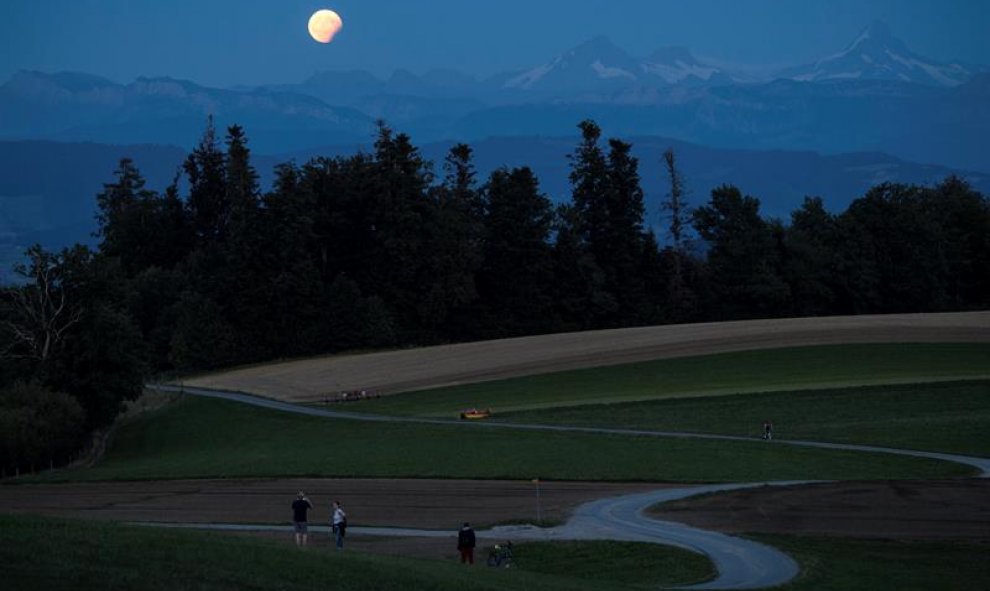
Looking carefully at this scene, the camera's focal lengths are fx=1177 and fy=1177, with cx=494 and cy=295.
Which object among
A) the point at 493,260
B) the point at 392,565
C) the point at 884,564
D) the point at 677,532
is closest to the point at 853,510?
the point at 677,532

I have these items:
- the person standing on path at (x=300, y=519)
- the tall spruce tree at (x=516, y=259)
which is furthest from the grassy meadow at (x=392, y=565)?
the tall spruce tree at (x=516, y=259)

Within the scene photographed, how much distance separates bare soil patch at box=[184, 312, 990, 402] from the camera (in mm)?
84125

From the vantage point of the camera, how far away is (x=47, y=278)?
249ft

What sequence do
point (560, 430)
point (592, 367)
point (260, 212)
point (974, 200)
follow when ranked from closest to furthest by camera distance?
point (560, 430)
point (592, 367)
point (260, 212)
point (974, 200)

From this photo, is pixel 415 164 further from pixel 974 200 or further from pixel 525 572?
pixel 525 572

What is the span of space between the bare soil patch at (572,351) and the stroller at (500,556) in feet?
162

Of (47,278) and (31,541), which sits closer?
(31,541)

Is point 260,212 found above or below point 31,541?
above

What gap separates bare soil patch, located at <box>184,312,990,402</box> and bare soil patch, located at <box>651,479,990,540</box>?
138 feet

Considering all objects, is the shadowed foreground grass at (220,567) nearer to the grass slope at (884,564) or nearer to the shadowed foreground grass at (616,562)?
the shadowed foreground grass at (616,562)

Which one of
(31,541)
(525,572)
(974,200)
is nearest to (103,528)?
(31,541)

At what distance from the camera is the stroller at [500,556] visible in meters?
32.6

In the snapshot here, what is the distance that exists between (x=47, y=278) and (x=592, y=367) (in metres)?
37.1

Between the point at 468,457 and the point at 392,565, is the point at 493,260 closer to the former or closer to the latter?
the point at 468,457
